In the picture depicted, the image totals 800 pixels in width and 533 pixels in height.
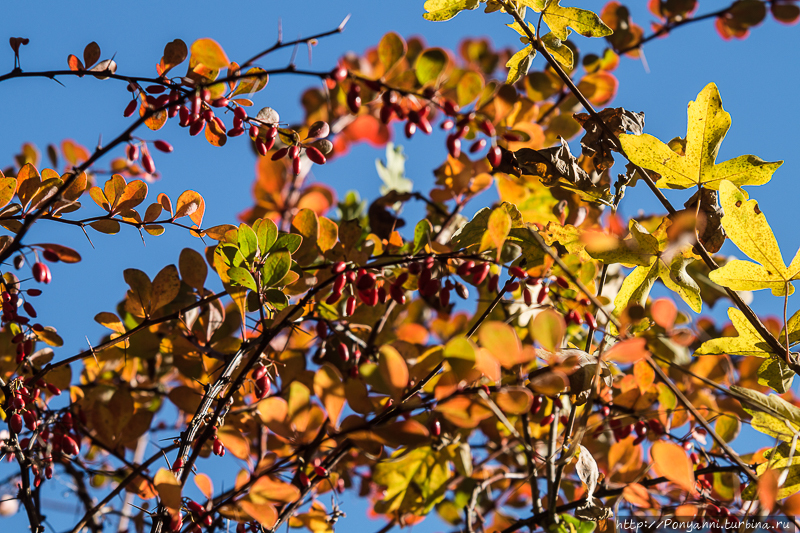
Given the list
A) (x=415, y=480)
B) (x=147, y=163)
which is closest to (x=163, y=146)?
(x=147, y=163)

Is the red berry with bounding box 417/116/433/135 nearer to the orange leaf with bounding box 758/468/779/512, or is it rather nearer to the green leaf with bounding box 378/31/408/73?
the green leaf with bounding box 378/31/408/73

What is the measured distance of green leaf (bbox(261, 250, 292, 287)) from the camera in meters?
0.98

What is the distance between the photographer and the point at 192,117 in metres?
1.03

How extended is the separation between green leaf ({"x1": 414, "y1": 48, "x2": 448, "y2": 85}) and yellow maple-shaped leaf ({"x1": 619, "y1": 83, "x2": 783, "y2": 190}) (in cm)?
35

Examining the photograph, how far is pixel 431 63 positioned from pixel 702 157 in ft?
1.67

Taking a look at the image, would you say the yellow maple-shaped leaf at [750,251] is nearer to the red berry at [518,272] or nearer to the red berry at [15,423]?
the red berry at [518,272]

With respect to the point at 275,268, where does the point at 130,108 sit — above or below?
above

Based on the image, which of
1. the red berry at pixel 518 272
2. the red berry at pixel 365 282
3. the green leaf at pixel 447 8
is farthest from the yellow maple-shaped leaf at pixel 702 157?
the red berry at pixel 365 282

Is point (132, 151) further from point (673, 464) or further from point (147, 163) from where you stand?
point (673, 464)

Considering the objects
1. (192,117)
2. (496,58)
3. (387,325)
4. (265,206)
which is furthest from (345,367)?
(496,58)

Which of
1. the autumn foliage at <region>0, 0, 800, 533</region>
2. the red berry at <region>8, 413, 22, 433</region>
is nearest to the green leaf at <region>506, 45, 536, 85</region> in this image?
the autumn foliage at <region>0, 0, 800, 533</region>

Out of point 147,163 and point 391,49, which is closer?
point 391,49

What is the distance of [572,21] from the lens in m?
1.01

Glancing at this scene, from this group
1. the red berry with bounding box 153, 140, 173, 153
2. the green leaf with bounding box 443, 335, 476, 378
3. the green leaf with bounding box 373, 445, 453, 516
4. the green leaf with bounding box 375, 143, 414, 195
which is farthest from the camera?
the green leaf with bounding box 375, 143, 414, 195
